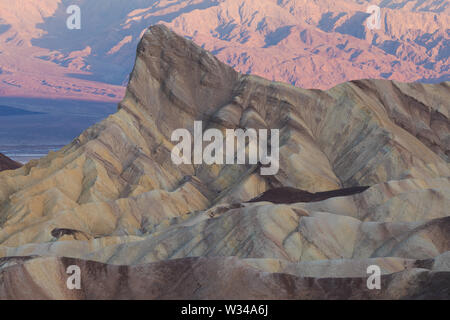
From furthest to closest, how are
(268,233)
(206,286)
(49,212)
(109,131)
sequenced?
1. (109,131)
2. (49,212)
3. (268,233)
4. (206,286)

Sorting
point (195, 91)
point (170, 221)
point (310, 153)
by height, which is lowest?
point (170, 221)


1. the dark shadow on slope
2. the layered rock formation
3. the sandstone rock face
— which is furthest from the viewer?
the layered rock formation

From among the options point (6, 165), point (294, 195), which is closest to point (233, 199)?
point (294, 195)

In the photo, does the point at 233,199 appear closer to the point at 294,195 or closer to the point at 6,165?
the point at 294,195

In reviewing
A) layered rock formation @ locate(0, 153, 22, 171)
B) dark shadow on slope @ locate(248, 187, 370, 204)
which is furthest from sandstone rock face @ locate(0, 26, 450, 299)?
layered rock formation @ locate(0, 153, 22, 171)

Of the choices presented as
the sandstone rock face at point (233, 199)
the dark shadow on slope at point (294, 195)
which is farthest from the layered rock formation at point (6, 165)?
the dark shadow on slope at point (294, 195)

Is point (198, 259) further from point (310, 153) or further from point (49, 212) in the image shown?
point (310, 153)

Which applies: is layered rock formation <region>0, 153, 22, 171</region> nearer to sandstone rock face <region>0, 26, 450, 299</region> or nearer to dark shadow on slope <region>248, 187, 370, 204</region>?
sandstone rock face <region>0, 26, 450, 299</region>
